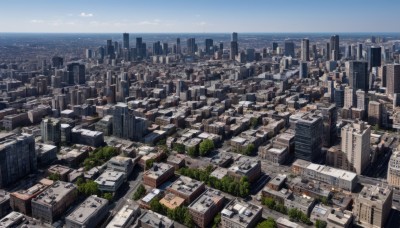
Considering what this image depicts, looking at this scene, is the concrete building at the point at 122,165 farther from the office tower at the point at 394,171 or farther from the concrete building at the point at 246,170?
the office tower at the point at 394,171

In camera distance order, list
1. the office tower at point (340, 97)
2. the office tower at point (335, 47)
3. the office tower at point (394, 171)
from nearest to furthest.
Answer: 1. the office tower at point (394, 171)
2. the office tower at point (340, 97)
3. the office tower at point (335, 47)

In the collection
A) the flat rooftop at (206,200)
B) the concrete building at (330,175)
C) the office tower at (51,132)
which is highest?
the office tower at (51,132)

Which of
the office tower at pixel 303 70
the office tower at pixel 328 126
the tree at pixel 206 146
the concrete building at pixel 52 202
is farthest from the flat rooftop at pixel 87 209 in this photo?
the office tower at pixel 303 70

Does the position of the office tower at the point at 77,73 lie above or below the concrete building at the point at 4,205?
above

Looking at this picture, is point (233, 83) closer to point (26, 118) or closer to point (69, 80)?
point (69, 80)

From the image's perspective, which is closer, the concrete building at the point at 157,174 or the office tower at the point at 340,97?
the concrete building at the point at 157,174

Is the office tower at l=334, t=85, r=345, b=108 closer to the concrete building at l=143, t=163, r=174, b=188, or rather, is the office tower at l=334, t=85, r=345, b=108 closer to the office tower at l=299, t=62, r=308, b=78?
the office tower at l=299, t=62, r=308, b=78
